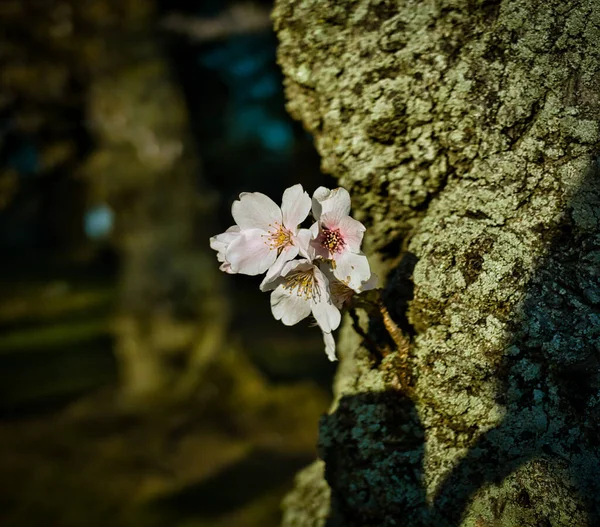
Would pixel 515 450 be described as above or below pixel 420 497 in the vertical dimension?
above

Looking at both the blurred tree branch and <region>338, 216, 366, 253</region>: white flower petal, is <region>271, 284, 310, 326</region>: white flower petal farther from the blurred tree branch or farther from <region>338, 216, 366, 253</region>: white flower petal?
the blurred tree branch

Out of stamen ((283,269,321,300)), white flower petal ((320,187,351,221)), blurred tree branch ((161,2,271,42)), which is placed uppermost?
white flower petal ((320,187,351,221))

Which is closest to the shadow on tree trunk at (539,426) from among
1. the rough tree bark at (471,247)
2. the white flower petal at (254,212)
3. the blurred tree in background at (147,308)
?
the rough tree bark at (471,247)

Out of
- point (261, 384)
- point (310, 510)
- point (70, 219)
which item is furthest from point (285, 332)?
point (70, 219)

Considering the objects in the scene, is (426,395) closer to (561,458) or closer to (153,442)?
(561,458)

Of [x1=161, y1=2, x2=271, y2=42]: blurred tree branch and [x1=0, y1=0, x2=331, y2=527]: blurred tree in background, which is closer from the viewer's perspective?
[x1=0, y1=0, x2=331, y2=527]: blurred tree in background

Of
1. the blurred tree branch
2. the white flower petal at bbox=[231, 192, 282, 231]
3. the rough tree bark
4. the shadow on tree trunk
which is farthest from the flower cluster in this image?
the blurred tree branch

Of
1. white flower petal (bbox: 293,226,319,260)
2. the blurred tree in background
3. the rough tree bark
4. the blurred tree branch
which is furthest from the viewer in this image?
the blurred tree branch

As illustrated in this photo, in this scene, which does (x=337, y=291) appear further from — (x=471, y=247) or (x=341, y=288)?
(x=471, y=247)
